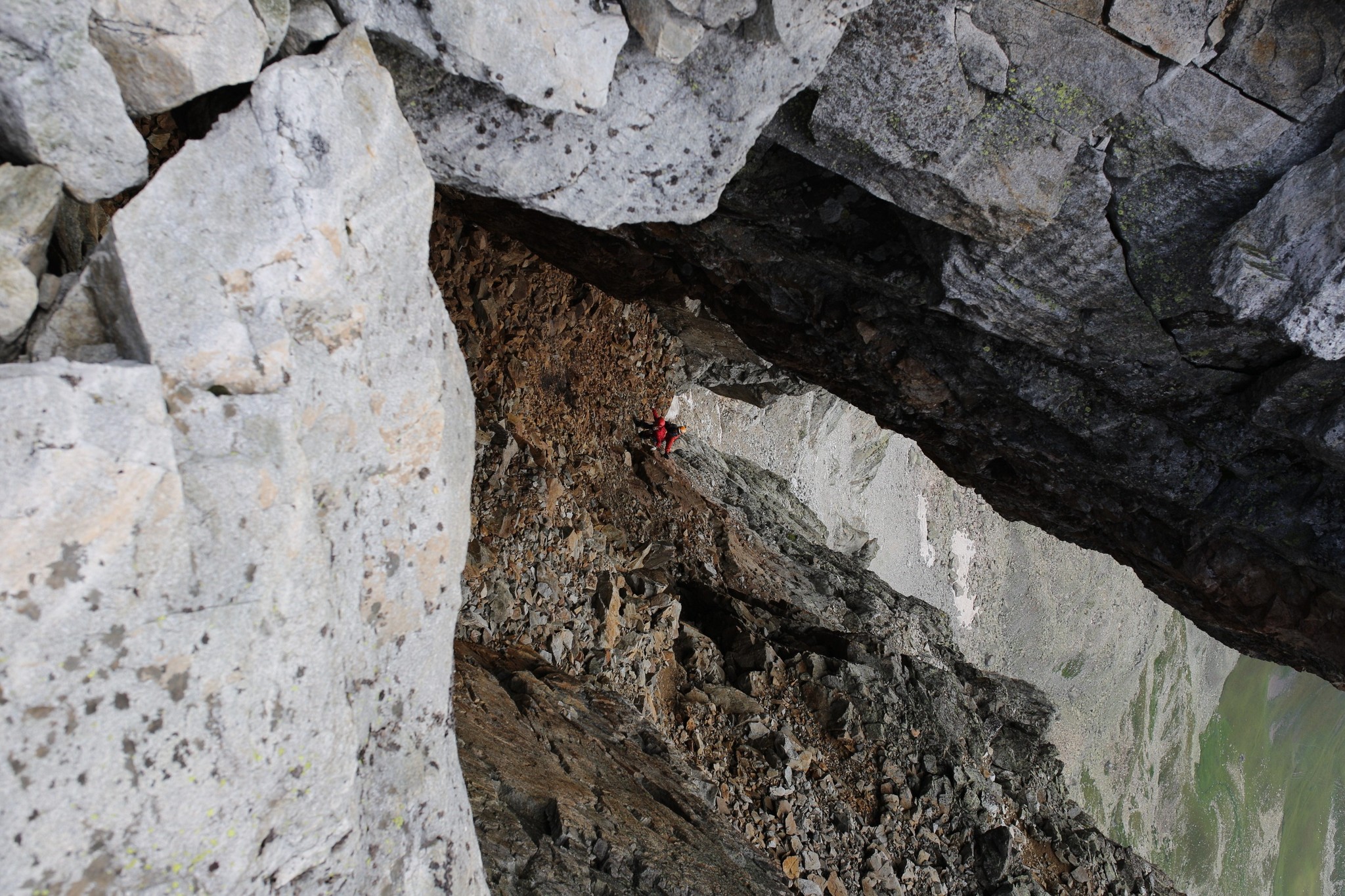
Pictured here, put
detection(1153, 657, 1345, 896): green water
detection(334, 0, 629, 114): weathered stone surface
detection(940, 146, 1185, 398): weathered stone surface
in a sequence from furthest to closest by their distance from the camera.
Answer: detection(1153, 657, 1345, 896): green water
detection(940, 146, 1185, 398): weathered stone surface
detection(334, 0, 629, 114): weathered stone surface

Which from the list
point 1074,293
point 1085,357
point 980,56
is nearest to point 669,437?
point 1085,357

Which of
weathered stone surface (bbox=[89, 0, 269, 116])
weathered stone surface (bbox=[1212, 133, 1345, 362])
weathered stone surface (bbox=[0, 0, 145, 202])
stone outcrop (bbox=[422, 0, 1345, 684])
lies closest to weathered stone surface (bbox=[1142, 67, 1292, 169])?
stone outcrop (bbox=[422, 0, 1345, 684])

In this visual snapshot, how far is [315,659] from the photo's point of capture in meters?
3.70

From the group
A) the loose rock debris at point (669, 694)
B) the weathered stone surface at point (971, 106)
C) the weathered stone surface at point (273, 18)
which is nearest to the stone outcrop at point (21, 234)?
the weathered stone surface at point (273, 18)

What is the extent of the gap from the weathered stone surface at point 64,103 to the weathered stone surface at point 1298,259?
21.3ft

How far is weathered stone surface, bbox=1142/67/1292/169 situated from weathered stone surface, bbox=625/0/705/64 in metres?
3.19

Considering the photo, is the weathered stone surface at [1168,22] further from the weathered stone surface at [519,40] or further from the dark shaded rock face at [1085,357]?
the weathered stone surface at [519,40]

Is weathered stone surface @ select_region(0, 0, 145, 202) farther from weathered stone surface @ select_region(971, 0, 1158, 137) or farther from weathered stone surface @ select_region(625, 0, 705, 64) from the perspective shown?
weathered stone surface @ select_region(971, 0, 1158, 137)

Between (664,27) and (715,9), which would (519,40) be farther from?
(715,9)

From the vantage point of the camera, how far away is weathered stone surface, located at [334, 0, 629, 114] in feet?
14.0

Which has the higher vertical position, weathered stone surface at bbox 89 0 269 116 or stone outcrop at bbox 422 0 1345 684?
stone outcrop at bbox 422 0 1345 684

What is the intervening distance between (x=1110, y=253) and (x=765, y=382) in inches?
405

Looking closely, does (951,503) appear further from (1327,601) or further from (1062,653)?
(1327,601)

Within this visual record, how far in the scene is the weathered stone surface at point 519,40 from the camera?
4.26 meters
